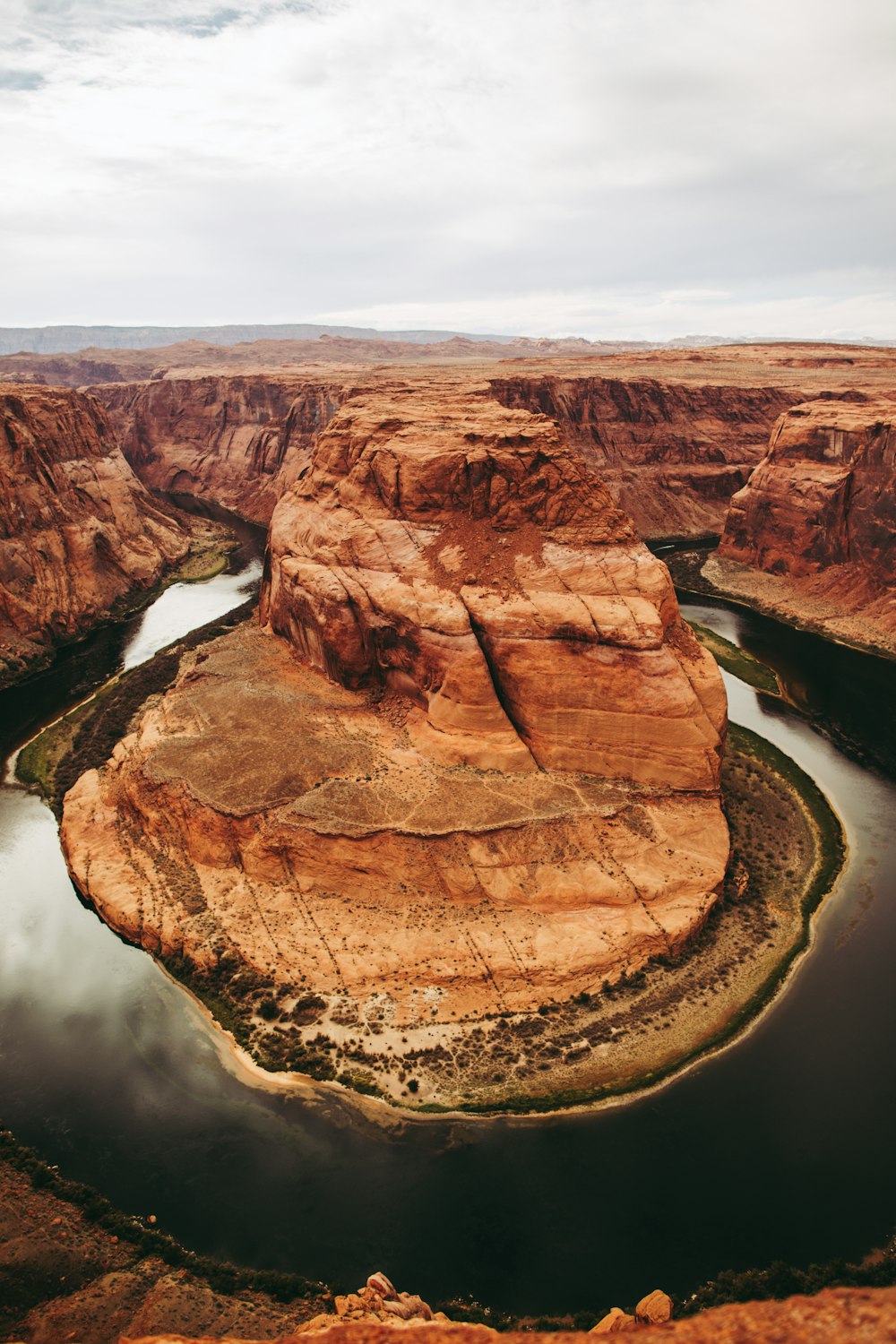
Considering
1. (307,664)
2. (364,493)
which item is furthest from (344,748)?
(364,493)

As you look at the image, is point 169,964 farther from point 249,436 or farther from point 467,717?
point 249,436

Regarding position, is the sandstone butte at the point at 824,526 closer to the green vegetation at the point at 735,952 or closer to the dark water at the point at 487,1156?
the green vegetation at the point at 735,952

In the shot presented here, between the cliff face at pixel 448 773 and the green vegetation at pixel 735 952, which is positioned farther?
the cliff face at pixel 448 773

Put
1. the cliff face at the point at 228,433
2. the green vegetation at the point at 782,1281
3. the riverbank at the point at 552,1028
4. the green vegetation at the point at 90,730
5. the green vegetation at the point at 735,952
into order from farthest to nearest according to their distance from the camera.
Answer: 1. the cliff face at the point at 228,433
2. the green vegetation at the point at 90,730
3. the green vegetation at the point at 735,952
4. the riverbank at the point at 552,1028
5. the green vegetation at the point at 782,1281

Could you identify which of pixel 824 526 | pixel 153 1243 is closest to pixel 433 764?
pixel 153 1243

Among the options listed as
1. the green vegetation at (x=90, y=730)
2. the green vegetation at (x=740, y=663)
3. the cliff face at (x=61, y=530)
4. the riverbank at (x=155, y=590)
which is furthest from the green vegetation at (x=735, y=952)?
the cliff face at (x=61, y=530)

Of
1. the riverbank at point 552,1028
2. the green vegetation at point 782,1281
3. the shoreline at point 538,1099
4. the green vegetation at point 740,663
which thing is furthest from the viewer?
the green vegetation at point 740,663

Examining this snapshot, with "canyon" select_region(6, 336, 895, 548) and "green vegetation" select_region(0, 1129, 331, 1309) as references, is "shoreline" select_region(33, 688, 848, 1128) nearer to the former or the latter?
"green vegetation" select_region(0, 1129, 331, 1309)
